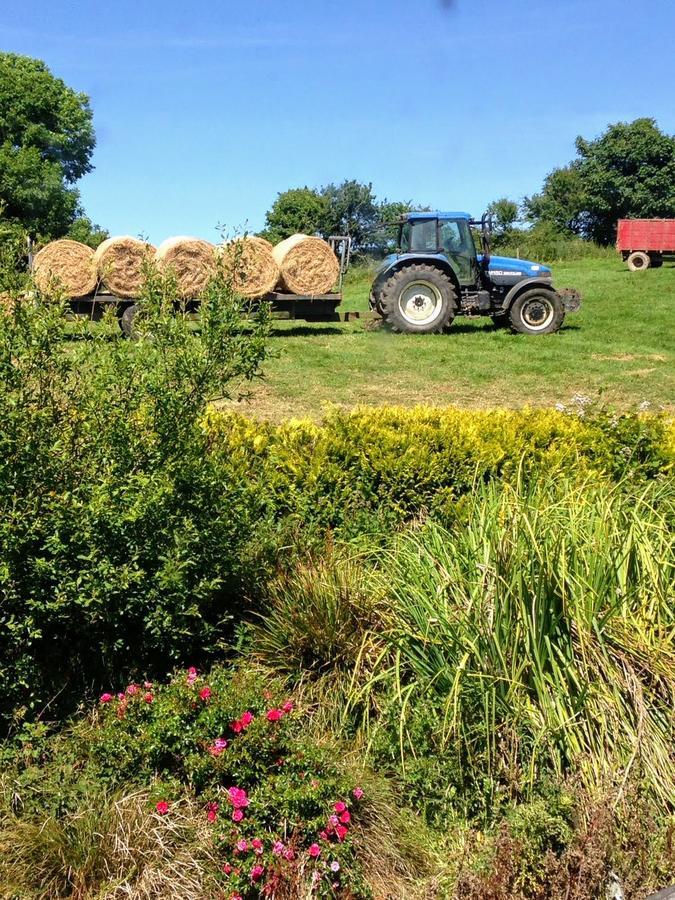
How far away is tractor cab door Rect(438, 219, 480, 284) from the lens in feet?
49.0

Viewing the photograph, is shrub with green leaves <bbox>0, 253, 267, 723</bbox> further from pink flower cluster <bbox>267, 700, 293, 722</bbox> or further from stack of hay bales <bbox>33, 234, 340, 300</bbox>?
stack of hay bales <bbox>33, 234, 340, 300</bbox>

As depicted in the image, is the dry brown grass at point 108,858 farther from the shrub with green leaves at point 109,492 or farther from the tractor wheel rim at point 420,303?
the tractor wheel rim at point 420,303

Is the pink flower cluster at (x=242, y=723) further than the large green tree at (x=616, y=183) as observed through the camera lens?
No

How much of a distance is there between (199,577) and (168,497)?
40cm

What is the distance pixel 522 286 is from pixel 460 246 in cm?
125

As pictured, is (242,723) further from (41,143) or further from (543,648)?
(41,143)

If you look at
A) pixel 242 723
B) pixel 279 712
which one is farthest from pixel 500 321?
pixel 242 723

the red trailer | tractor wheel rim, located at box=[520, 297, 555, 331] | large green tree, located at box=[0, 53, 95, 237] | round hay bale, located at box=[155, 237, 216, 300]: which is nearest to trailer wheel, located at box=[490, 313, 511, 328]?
tractor wheel rim, located at box=[520, 297, 555, 331]

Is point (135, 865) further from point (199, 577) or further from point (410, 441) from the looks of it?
point (410, 441)

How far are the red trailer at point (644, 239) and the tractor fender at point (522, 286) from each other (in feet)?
39.6

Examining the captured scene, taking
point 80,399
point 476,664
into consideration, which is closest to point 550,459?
point 476,664

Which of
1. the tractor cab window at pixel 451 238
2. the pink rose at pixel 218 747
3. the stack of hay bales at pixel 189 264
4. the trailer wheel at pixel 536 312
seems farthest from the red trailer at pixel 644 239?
the pink rose at pixel 218 747

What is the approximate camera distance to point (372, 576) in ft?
13.6

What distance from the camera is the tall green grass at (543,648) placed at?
10.8ft
